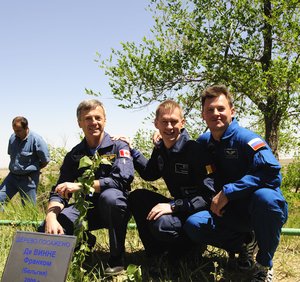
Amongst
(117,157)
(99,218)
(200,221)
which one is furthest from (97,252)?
(200,221)

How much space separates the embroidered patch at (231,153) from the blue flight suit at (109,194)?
0.72m

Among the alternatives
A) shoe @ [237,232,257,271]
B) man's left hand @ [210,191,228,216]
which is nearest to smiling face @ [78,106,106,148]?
man's left hand @ [210,191,228,216]

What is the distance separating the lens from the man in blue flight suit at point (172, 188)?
9.50 ft

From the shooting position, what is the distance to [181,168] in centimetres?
305

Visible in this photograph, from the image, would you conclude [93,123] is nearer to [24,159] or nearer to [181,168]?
[181,168]

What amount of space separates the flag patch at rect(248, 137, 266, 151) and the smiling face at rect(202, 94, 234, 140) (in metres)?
0.25

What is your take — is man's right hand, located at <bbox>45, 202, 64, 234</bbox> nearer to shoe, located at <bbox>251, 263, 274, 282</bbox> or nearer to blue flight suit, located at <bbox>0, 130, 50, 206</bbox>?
shoe, located at <bbox>251, 263, 274, 282</bbox>

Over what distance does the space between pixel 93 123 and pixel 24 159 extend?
143 inches

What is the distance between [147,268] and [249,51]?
7030 millimetres

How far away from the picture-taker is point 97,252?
3.56 metres

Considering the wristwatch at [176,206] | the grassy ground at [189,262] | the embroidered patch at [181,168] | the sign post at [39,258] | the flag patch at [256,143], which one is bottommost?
the grassy ground at [189,262]

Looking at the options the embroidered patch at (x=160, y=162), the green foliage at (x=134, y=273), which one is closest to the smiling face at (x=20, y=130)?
the embroidered patch at (x=160, y=162)

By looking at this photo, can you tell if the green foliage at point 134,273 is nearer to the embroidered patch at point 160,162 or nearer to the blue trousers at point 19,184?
the embroidered patch at point 160,162

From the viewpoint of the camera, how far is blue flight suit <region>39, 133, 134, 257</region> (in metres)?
2.97
